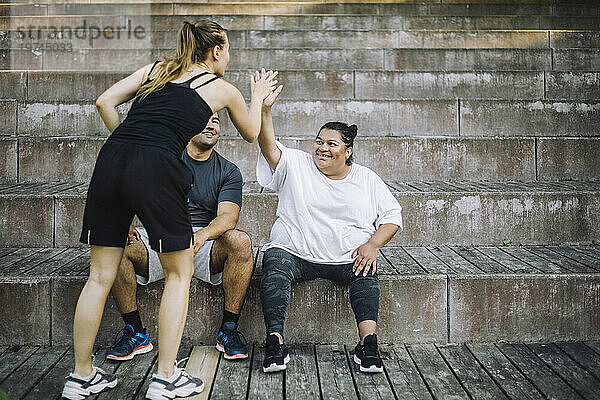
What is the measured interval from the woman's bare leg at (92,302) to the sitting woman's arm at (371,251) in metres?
1.16

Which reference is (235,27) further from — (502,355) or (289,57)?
(502,355)

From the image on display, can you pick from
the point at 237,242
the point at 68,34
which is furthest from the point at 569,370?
the point at 68,34

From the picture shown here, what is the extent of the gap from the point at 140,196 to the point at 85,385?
2.72 ft

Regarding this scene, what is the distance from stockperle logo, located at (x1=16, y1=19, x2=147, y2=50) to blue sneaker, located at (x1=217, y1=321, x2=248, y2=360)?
14.4 feet

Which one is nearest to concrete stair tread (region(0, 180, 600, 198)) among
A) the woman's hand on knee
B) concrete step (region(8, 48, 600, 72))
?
the woman's hand on knee

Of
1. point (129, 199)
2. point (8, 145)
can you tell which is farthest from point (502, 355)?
point (8, 145)

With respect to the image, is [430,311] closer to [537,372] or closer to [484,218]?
[537,372]

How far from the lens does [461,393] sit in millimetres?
2734

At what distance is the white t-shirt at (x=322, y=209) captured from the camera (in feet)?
10.9

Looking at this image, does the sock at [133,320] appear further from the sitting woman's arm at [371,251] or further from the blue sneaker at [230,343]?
the sitting woman's arm at [371,251]

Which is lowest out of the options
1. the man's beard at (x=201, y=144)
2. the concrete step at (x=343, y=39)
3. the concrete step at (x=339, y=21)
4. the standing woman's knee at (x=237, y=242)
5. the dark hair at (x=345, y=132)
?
Answer: the standing woman's knee at (x=237, y=242)

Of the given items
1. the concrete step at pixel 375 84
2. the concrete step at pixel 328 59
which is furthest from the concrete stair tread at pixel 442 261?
the concrete step at pixel 328 59

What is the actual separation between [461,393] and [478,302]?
0.72 metres

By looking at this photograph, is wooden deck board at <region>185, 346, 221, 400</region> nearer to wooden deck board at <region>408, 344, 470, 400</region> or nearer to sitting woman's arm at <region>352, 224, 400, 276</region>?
sitting woman's arm at <region>352, 224, 400, 276</region>
